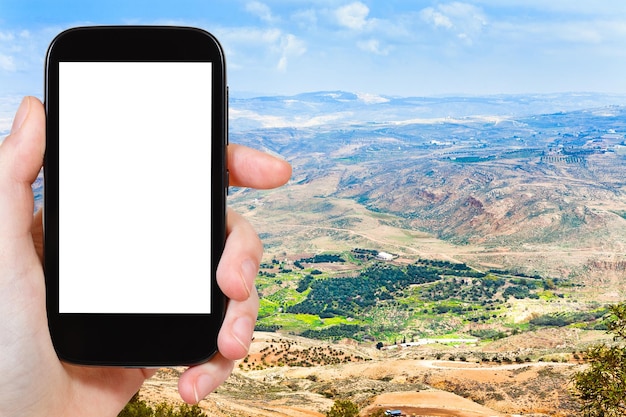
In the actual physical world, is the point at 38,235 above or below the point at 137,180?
below

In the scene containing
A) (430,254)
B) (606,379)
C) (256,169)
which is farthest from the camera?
(430,254)

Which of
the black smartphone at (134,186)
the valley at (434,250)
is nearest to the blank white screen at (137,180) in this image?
the black smartphone at (134,186)

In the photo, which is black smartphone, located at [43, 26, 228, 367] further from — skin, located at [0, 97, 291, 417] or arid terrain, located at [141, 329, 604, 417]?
arid terrain, located at [141, 329, 604, 417]

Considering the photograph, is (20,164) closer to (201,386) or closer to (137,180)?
(137,180)

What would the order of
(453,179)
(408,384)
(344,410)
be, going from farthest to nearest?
(453,179)
(408,384)
(344,410)

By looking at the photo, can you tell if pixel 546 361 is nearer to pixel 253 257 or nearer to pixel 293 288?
pixel 293 288

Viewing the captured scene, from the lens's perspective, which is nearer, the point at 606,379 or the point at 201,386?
the point at 201,386

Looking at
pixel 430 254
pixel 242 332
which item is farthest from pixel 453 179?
pixel 242 332
